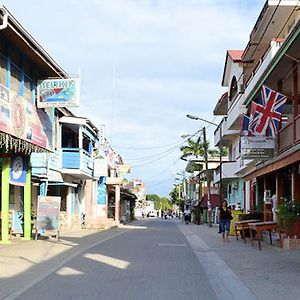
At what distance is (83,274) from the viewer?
1145 cm

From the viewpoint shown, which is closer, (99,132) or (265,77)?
(265,77)

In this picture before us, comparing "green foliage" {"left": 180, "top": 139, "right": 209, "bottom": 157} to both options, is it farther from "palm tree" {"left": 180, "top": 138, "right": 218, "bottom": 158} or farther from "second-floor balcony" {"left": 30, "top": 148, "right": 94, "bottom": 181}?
"second-floor balcony" {"left": 30, "top": 148, "right": 94, "bottom": 181}

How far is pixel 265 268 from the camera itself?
41.6 ft

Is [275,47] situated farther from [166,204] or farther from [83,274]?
[166,204]

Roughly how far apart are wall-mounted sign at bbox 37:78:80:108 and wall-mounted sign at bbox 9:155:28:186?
2142mm

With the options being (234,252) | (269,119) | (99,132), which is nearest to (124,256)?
(234,252)

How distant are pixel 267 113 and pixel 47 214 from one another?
28.2 feet

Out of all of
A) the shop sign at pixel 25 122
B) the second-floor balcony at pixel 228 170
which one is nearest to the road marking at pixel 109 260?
the shop sign at pixel 25 122

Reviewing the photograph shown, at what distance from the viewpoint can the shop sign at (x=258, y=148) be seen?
1931 centimetres

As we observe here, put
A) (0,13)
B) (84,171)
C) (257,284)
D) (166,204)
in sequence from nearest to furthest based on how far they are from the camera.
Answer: (257,284) < (0,13) < (84,171) < (166,204)

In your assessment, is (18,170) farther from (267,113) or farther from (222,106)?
(222,106)

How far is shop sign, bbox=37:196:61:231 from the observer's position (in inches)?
790

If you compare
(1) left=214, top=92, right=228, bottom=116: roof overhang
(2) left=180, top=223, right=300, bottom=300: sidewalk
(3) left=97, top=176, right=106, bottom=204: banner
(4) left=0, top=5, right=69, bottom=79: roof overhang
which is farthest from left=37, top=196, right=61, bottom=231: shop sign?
(1) left=214, top=92, right=228, bottom=116: roof overhang

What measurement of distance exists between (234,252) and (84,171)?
14.6 m
